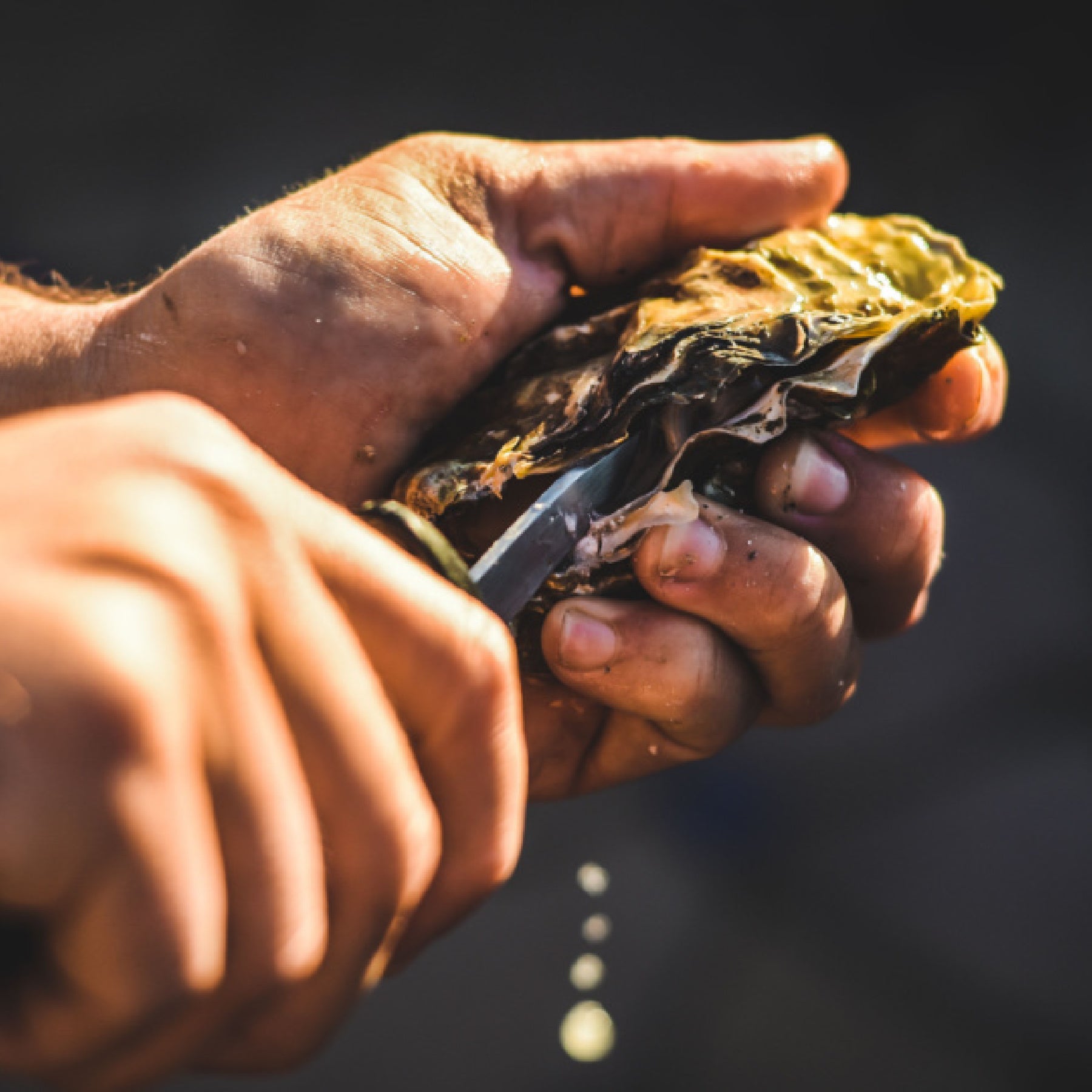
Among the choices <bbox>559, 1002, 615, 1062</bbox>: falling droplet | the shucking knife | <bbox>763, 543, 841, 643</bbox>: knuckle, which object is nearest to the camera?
the shucking knife

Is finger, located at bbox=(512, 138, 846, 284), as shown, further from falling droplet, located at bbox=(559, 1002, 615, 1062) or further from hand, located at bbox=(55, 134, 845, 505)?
falling droplet, located at bbox=(559, 1002, 615, 1062)

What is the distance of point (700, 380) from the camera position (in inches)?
43.5

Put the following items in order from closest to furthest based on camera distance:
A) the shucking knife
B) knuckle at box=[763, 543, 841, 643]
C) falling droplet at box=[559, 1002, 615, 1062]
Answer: the shucking knife < knuckle at box=[763, 543, 841, 643] < falling droplet at box=[559, 1002, 615, 1062]

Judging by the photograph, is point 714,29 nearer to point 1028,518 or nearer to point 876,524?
point 1028,518

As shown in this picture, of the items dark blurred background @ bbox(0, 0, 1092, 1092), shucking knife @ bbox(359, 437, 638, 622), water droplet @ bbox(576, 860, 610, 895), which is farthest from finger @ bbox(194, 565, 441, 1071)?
water droplet @ bbox(576, 860, 610, 895)

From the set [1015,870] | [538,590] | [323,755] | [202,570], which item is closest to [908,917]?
[1015,870]

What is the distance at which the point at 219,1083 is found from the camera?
1.74 meters

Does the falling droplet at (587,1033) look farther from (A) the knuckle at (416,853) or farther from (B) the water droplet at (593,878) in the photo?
(A) the knuckle at (416,853)

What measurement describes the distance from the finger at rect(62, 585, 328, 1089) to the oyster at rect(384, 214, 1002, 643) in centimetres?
59

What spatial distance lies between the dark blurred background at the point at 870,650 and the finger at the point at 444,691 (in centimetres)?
120

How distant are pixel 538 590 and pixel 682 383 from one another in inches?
12.7

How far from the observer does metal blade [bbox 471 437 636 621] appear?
40.8 inches

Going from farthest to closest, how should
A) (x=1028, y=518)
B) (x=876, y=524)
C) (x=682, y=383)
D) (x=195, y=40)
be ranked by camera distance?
1. (x=195, y=40)
2. (x=1028, y=518)
3. (x=876, y=524)
4. (x=682, y=383)

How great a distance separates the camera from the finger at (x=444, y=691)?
2.26ft
